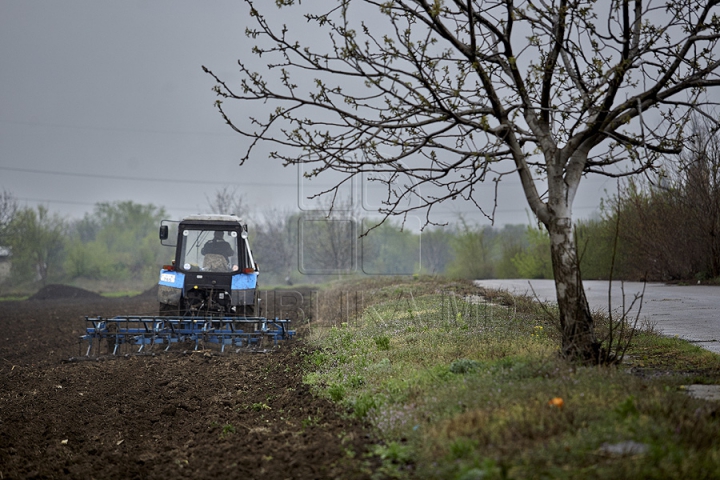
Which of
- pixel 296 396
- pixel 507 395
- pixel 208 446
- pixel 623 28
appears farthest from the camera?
pixel 296 396

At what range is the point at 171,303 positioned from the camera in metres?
14.3

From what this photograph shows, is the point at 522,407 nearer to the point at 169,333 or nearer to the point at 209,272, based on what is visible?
the point at 169,333

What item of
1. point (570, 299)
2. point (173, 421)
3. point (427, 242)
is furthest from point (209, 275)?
point (427, 242)

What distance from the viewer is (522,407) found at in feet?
15.4

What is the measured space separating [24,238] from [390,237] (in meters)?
38.3

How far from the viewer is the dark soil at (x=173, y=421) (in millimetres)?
5223

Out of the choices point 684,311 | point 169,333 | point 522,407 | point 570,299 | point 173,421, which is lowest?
point 173,421

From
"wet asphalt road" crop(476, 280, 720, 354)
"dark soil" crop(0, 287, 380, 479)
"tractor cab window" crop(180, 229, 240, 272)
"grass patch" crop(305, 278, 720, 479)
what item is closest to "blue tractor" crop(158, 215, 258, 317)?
"tractor cab window" crop(180, 229, 240, 272)

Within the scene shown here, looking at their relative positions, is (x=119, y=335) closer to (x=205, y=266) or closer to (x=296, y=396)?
(x=205, y=266)

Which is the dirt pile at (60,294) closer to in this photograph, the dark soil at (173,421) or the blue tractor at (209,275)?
the blue tractor at (209,275)

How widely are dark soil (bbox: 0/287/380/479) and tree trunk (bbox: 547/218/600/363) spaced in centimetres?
260

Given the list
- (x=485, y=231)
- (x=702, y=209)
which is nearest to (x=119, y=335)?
(x=702, y=209)

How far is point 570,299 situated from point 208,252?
9.84 metres

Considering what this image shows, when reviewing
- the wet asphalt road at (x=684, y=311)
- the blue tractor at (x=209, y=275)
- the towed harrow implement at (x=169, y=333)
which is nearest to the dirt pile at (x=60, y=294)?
the blue tractor at (x=209, y=275)
